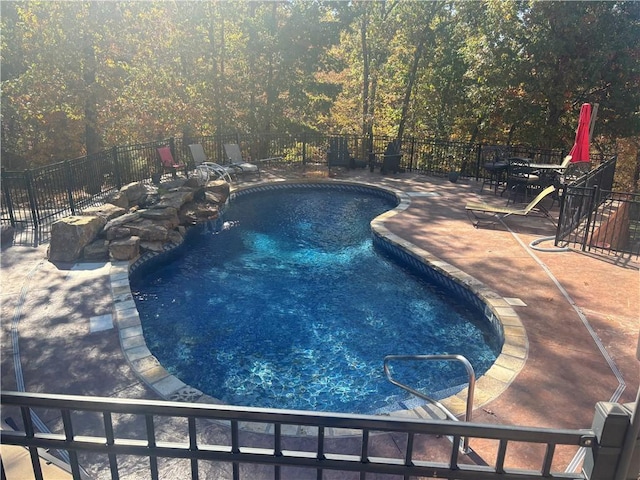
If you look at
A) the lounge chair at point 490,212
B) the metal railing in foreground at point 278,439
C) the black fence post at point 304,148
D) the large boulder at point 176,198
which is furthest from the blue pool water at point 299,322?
the black fence post at point 304,148

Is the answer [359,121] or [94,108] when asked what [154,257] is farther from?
[359,121]

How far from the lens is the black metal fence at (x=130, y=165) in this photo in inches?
365

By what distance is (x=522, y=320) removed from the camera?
568 cm

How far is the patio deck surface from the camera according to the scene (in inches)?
164

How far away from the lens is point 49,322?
5574mm

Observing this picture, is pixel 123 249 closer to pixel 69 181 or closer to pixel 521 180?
pixel 69 181

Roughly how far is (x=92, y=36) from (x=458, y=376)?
15606 mm

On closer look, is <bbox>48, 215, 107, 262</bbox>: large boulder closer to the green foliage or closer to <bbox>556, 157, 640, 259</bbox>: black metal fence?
<bbox>556, 157, 640, 259</bbox>: black metal fence

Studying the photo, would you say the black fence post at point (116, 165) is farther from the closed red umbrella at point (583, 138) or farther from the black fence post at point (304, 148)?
the closed red umbrella at point (583, 138)

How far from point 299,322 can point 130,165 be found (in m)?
9.65

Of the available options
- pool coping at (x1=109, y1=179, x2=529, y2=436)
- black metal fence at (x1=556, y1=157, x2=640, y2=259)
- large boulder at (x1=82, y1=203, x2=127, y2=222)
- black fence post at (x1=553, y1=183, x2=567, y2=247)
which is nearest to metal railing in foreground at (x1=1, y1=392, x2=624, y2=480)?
pool coping at (x1=109, y1=179, x2=529, y2=436)

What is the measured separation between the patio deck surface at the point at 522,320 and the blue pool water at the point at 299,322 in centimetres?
82

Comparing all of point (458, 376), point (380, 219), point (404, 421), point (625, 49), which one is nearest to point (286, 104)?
point (380, 219)

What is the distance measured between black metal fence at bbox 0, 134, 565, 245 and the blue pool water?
10.4ft
